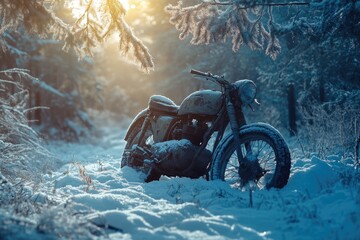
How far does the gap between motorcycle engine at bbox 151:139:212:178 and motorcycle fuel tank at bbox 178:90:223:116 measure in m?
0.49

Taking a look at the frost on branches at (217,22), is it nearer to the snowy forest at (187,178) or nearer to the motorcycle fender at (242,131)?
the snowy forest at (187,178)

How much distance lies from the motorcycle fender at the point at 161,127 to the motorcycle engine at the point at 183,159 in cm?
49

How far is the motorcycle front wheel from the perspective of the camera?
532 cm

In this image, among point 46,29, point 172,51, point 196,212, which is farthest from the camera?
point 172,51

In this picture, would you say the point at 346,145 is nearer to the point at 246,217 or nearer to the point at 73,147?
the point at 246,217

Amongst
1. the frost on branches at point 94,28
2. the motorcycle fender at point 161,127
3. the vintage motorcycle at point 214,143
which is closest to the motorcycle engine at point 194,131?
the vintage motorcycle at point 214,143

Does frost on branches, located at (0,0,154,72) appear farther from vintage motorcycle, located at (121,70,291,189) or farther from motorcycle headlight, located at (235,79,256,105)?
motorcycle headlight, located at (235,79,256,105)

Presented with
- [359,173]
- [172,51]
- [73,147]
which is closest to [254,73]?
[172,51]

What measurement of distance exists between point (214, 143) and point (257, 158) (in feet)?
3.10

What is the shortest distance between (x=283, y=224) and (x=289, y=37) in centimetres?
595

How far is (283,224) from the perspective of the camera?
12.7ft

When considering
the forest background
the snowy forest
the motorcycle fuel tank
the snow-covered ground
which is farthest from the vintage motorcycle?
the forest background

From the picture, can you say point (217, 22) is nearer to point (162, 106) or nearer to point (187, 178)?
point (162, 106)

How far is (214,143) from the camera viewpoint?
252 inches
